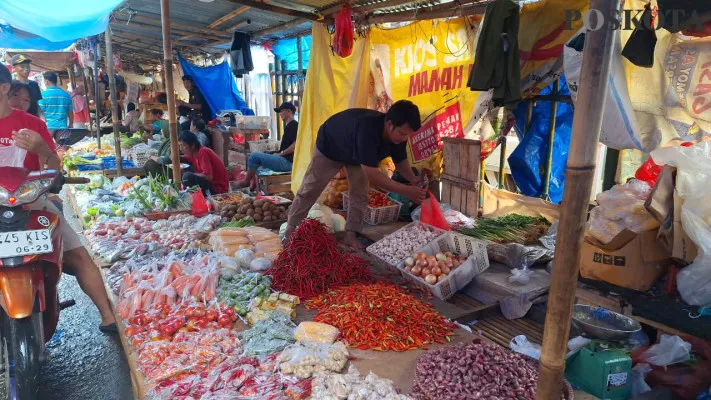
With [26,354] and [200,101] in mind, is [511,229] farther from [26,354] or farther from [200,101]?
[200,101]

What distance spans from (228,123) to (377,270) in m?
7.56

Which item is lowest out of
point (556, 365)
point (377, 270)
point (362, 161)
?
point (377, 270)

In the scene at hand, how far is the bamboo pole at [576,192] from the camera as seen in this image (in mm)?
1456

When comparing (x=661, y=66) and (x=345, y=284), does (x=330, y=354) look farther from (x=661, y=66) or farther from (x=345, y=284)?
(x=661, y=66)

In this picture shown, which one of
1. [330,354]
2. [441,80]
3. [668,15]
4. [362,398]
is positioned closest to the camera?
[362,398]

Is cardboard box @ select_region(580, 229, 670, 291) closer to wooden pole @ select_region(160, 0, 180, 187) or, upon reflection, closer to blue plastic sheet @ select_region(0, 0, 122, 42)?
wooden pole @ select_region(160, 0, 180, 187)

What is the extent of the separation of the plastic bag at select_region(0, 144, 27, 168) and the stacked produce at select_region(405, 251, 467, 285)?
3.15 metres

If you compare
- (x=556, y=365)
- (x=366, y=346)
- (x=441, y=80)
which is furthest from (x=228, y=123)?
(x=556, y=365)

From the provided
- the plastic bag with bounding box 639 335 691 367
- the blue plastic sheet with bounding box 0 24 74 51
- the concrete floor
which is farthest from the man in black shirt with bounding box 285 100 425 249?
the blue plastic sheet with bounding box 0 24 74 51

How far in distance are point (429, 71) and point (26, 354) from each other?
5040 mm

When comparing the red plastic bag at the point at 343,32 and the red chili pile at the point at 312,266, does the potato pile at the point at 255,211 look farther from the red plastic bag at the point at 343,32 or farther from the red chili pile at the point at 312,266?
the red plastic bag at the point at 343,32

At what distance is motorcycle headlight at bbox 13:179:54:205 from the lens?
8.95 feet

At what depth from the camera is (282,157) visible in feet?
27.9

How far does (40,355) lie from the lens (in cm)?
282
